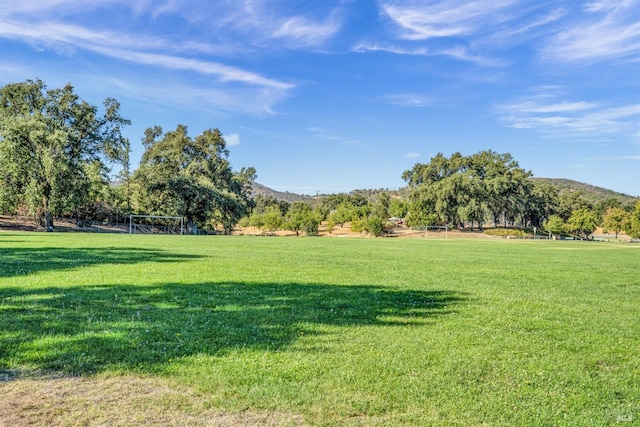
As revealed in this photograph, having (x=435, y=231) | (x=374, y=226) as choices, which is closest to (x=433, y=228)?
(x=435, y=231)

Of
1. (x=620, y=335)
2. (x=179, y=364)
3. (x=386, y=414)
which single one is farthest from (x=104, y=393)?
(x=620, y=335)

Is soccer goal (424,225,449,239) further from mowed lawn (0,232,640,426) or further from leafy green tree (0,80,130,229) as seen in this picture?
mowed lawn (0,232,640,426)

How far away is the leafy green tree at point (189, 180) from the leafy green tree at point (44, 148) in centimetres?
946

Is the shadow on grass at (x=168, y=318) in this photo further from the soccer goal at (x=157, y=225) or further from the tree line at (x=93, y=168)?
the soccer goal at (x=157, y=225)

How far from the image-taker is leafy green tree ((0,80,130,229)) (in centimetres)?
4897

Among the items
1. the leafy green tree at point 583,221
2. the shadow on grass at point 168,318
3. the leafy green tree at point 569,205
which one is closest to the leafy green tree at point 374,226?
the leafy green tree at point 583,221

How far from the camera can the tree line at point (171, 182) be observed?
164 ft

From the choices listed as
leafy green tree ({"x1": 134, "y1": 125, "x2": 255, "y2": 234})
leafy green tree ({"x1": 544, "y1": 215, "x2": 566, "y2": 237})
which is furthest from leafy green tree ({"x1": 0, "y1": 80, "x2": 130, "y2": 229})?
leafy green tree ({"x1": 544, "y1": 215, "x2": 566, "y2": 237})

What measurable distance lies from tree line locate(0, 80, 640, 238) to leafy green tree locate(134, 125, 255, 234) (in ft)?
0.54

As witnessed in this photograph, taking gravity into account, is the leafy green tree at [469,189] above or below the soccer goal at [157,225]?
above

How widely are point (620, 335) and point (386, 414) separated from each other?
5.82 metres

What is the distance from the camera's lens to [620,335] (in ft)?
25.0

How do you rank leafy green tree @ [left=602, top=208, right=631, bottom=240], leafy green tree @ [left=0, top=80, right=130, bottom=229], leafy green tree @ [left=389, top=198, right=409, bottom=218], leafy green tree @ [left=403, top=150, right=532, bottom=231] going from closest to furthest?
leafy green tree @ [left=0, top=80, right=130, bottom=229], leafy green tree @ [left=403, top=150, right=532, bottom=231], leafy green tree @ [left=602, top=208, right=631, bottom=240], leafy green tree @ [left=389, top=198, right=409, bottom=218]

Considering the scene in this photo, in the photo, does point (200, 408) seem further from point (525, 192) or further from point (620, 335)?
point (525, 192)
